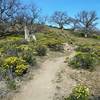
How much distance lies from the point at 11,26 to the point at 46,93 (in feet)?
102

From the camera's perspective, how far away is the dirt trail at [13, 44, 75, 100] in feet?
47.9

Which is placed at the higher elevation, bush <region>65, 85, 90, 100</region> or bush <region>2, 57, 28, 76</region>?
bush <region>2, 57, 28, 76</region>

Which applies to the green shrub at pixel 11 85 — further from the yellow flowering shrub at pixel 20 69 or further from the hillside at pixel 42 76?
the yellow flowering shrub at pixel 20 69

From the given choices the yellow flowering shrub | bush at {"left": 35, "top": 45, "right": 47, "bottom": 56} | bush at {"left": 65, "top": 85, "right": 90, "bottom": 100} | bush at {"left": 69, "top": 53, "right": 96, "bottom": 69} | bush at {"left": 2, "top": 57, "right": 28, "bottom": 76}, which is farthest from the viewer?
bush at {"left": 35, "top": 45, "right": 47, "bottom": 56}

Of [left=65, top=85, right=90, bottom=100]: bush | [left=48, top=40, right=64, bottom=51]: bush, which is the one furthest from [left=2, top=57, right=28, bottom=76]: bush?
[left=48, top=40, right=64, bottom=51]: bush

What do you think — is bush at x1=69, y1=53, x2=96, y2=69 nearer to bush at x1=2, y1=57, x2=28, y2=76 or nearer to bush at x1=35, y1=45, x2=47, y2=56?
bush at x1=2, y1=57, x2=28, y2=76

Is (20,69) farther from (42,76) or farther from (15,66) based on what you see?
(42,76)

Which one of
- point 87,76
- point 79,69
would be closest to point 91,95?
point 87,76

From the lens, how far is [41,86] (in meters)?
16.2

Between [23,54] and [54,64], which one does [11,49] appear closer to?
[23,54]

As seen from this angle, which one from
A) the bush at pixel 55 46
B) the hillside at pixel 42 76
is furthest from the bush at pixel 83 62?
the bush at pixel 55 46

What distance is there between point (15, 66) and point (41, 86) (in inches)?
129

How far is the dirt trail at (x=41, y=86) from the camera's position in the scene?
14602mm

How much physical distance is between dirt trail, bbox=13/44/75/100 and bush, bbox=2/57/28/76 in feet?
3.40
